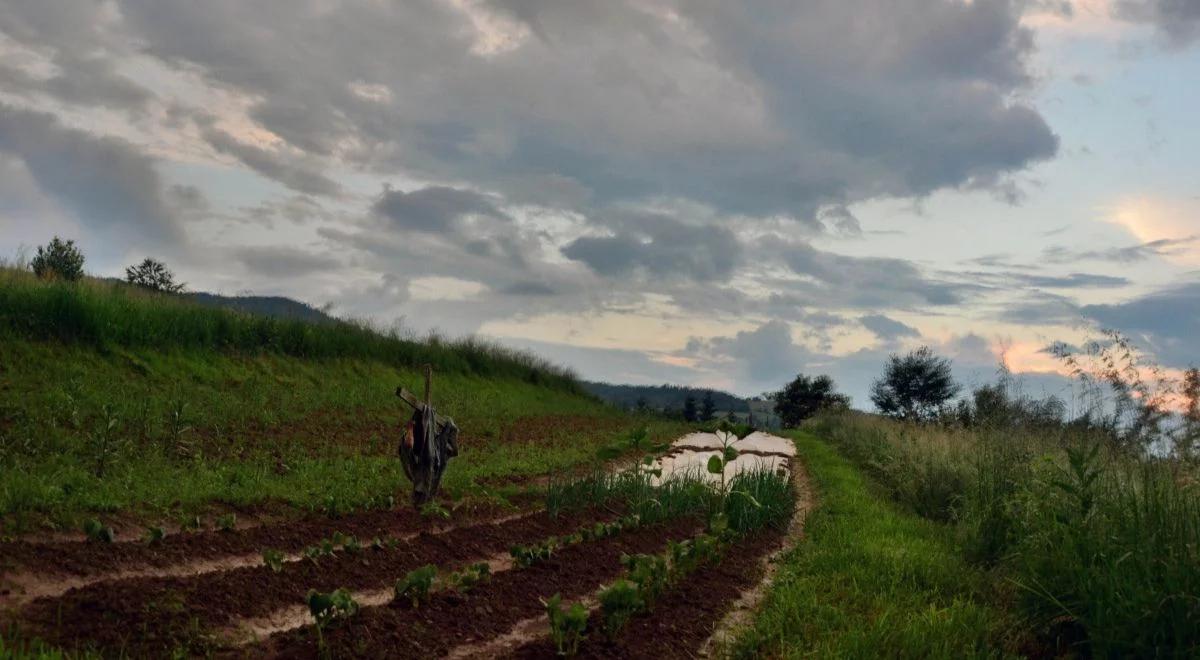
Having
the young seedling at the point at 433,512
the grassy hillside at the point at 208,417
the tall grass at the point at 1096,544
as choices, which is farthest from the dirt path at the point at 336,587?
the tall grass at the point at 1096,544

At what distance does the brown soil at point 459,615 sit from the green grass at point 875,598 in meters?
1.49

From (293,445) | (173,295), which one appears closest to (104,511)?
(293,445)

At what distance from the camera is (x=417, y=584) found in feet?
19.5

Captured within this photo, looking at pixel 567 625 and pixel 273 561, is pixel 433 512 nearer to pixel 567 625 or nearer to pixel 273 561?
pixel 273 561

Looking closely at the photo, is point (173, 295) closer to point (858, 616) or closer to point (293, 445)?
point (293, 445)

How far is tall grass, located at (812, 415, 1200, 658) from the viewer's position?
5.04 m

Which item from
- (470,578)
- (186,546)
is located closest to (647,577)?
(470,578)

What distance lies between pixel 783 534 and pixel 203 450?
24.8ft

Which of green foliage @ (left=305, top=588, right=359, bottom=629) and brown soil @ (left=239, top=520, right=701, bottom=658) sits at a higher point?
green foliage @ (left=305, top=588, right=359, bottom=629)

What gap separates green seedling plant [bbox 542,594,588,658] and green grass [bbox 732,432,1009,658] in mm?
1121

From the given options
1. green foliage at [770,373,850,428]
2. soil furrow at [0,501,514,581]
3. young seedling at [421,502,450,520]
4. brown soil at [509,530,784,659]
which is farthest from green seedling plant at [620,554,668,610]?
green foliage at [770,373,850,428]

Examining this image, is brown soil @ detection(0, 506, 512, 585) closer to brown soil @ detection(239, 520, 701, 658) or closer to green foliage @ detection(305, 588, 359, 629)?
brown soil @ detection(239, 520, 701, 658)

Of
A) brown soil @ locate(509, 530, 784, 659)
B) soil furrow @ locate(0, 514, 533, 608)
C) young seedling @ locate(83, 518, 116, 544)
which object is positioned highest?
young seedling @ locate(83, 518, 116, 544)

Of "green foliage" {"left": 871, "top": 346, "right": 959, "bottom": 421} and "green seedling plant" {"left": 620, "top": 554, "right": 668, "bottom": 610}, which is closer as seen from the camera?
"green seedling plant" {"left": 620, "top": 554, "right": 668, "bottom": 610}
